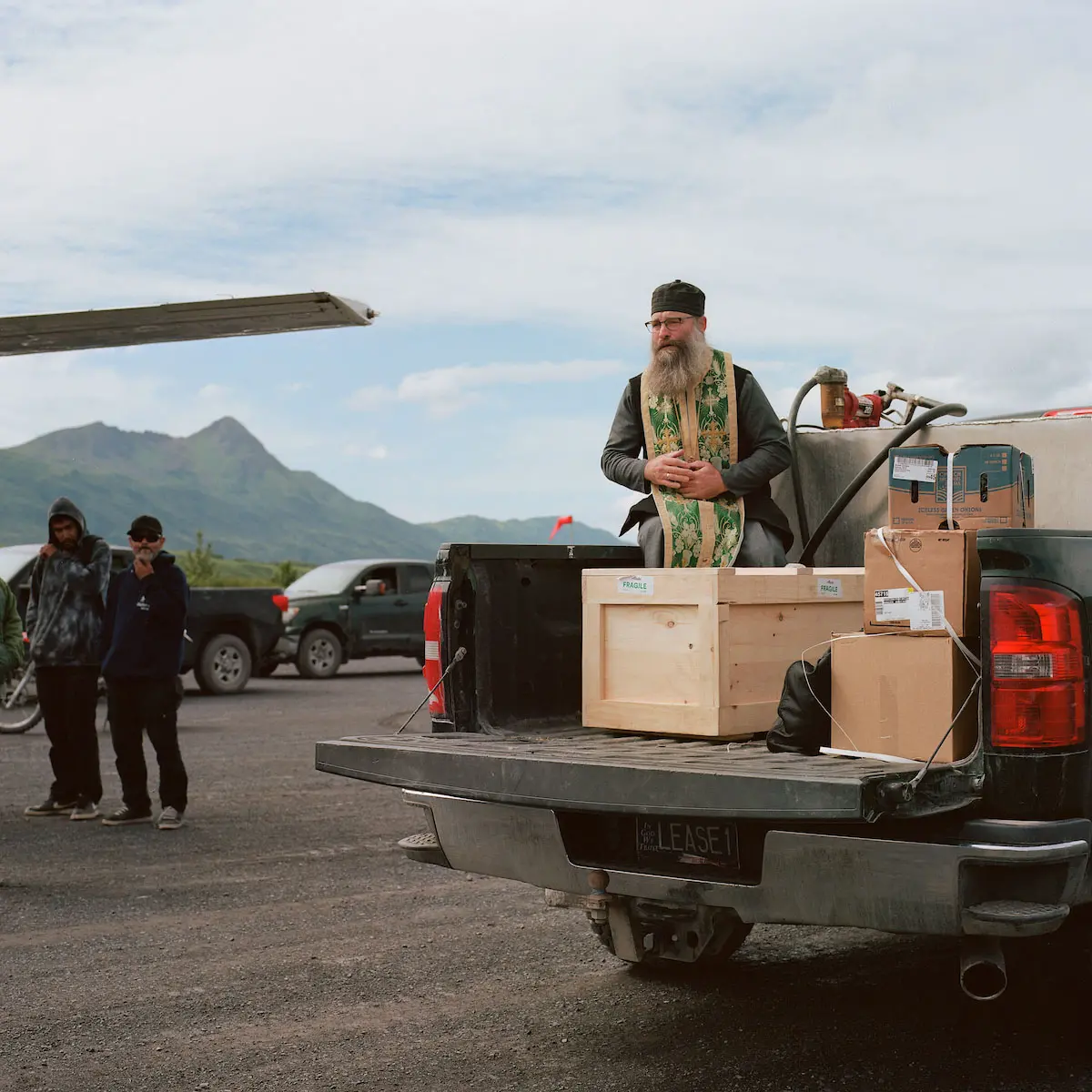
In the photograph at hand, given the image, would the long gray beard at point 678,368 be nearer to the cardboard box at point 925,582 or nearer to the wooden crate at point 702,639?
the wooden crate at point 702,639

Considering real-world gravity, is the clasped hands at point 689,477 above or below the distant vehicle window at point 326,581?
above

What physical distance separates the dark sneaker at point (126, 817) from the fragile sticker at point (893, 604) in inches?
246

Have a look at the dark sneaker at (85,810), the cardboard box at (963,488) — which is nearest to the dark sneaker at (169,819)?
the dark sneaker at (85,810)

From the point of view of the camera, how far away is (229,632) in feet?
58.9

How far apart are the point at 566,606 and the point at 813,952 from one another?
1786mm

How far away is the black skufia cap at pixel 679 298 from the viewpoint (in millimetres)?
5473

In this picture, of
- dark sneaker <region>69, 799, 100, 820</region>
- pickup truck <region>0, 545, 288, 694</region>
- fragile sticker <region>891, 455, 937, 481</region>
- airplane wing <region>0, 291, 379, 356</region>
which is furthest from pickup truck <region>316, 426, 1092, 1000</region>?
pickup truck <region>0, 545, 288, 694</region>

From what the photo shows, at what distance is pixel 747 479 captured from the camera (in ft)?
17.1

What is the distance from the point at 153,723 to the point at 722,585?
5313 mm

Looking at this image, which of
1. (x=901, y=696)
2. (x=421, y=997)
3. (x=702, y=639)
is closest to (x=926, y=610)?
(x=901, y=696)

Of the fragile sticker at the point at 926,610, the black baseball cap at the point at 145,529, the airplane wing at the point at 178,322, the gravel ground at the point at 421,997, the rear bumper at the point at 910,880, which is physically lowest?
the gravel ground at the point at 421,997

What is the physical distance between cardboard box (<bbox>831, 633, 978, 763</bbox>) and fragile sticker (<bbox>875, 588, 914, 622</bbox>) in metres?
0.05

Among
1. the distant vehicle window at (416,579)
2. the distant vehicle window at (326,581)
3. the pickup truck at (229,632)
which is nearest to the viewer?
the pickup truck at (229,632)

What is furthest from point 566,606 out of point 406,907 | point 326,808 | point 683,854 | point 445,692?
point 326,808
